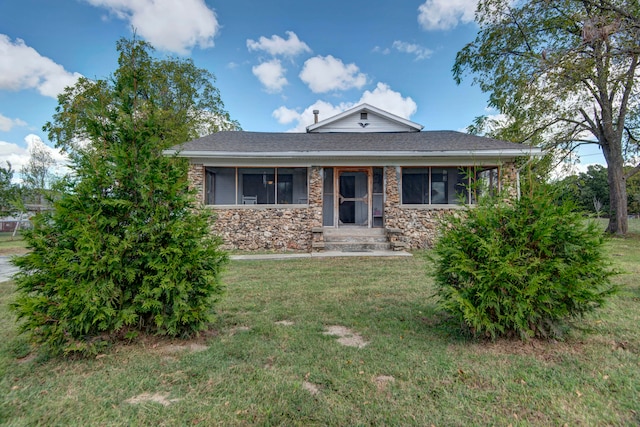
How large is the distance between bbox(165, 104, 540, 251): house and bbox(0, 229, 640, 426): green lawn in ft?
20.7

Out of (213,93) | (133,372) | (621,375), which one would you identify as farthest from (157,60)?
(621,375)

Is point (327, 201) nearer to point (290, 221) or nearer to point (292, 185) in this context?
point (292, 185)

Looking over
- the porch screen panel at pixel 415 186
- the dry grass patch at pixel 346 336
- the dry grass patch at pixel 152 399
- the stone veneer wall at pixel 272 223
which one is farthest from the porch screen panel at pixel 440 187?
the dry grass patch at pixel 152 399

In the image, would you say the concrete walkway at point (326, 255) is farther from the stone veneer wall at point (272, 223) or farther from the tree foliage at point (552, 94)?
the tree foliage at point (552, 94)

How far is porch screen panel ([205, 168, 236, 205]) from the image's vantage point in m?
11.4

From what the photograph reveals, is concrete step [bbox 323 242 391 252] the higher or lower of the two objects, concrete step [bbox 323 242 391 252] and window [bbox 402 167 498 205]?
the lower

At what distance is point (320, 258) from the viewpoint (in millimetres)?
8664

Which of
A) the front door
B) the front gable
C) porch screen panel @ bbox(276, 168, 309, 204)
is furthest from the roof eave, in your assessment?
the front gable

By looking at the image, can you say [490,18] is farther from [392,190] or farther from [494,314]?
[494,314]

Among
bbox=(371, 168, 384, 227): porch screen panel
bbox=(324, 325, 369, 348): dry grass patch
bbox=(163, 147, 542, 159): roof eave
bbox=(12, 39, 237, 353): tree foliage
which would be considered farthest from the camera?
bbox=(371, 168, 384, 227): porch screen panel

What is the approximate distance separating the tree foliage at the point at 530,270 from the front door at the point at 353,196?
8611mm

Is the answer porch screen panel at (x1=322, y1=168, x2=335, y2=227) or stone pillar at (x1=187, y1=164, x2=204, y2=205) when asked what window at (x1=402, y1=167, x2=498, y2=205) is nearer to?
porch screen panel at (x1=322, y1=168, x2=335, y2=227)

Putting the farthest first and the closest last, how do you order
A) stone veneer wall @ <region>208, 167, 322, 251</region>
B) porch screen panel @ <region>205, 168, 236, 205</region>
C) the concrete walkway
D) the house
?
porch screen panel @ <region>205, 168, 236, 205</region> < stone veneer wall @ <region>208, 167, 322, 251</region> < the house < the concrete walkway

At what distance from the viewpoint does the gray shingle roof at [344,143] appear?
10.1 metres
